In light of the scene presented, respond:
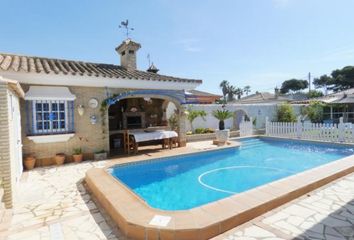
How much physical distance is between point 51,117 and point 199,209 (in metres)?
9.72

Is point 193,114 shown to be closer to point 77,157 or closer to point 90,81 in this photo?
point 90,81

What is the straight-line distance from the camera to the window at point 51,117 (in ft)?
37.2

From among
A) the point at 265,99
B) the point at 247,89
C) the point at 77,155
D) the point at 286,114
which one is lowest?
the point at 77,155

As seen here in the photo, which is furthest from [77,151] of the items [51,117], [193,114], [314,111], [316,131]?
[314,111]

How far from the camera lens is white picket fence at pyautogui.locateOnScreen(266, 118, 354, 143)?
17125mm

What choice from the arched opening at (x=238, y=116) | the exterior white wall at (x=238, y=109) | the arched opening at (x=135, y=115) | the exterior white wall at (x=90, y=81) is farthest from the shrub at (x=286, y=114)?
the exterior white wall at (x=90, y=81)

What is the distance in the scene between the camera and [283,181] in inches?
290

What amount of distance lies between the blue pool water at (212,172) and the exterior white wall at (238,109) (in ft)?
25.4

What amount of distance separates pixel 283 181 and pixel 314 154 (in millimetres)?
9747

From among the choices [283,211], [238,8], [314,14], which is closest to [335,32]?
[314,14]

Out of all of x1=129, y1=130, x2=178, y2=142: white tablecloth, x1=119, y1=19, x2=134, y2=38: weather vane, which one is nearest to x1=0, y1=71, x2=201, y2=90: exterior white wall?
x1=129, y1=130, x2=178, y2=142: white tablecloth

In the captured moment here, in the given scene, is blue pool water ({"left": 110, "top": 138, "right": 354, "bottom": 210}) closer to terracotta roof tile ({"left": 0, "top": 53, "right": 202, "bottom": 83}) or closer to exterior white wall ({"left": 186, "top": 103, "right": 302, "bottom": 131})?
terracotta roof tile ({"left": 0, "top": 53, "right": 202, "bottom": 83})

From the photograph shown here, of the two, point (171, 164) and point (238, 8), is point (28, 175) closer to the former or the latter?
point (171, 164)

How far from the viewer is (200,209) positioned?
546 cm
